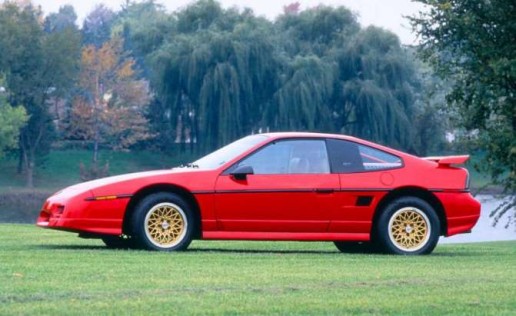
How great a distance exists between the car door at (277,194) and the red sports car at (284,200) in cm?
1

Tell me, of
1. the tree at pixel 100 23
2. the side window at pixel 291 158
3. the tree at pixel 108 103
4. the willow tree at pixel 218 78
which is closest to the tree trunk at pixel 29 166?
the tree at pixel 108 103

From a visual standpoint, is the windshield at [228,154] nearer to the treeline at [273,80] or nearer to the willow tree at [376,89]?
the treeline at [273,80]

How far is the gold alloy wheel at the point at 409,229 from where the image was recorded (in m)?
15.1

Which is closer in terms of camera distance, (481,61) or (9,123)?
(481,61)

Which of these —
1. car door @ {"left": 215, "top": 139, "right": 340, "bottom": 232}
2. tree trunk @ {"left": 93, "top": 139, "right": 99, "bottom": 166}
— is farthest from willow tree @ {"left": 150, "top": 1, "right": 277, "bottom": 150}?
car door @ {"left": 215, "top": 139, "right": 340, "bottom": 232}

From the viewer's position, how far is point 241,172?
14742 millimetres

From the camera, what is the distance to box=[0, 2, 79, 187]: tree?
79.8m

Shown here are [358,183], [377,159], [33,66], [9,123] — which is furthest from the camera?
[33,66]

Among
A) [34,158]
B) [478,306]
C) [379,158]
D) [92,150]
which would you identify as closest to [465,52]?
[379,158]

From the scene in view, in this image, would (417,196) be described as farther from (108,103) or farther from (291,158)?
(108,103)

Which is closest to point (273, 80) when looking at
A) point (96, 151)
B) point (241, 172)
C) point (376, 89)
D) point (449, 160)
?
point (376, 89)

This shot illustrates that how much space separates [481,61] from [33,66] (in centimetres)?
5676

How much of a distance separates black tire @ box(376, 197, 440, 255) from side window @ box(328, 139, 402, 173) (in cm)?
44

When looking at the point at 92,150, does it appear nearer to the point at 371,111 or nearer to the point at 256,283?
the point at 371,111
